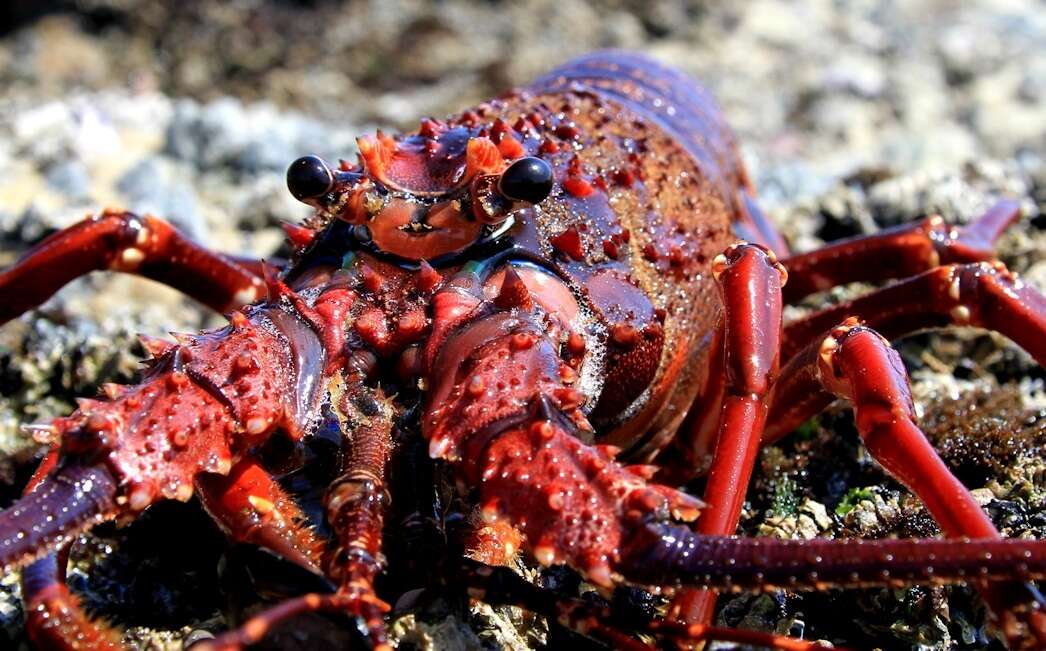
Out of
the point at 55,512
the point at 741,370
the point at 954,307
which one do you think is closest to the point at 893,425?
the point at 741,370

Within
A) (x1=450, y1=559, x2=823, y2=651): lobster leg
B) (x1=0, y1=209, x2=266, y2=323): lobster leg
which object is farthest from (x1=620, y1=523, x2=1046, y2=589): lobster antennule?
(x1=0, y1=209, x2=266, y2=323): lobster leg

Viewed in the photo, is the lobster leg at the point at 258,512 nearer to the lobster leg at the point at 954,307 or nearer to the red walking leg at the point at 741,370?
the red walking leg at the point at 741,370

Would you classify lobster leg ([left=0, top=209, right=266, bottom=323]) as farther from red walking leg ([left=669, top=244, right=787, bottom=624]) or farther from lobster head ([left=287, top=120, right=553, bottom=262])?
red walking leg ([left=669, top=244, right=787, bottom=624])

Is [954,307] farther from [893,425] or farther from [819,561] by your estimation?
[819,561]

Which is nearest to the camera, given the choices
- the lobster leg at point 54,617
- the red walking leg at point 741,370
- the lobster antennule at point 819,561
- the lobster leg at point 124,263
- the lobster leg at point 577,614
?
the lobster antennule at point 819,561

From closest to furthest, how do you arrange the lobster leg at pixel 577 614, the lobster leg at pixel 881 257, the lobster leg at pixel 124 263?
the lobster leg at pixel 577 614
the lobster leg at pixel 124 263
the lobster leg at pixel 881 257

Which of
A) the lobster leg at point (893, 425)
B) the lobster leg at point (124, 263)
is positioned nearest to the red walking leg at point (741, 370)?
the lobster leg at point (893, 425)
